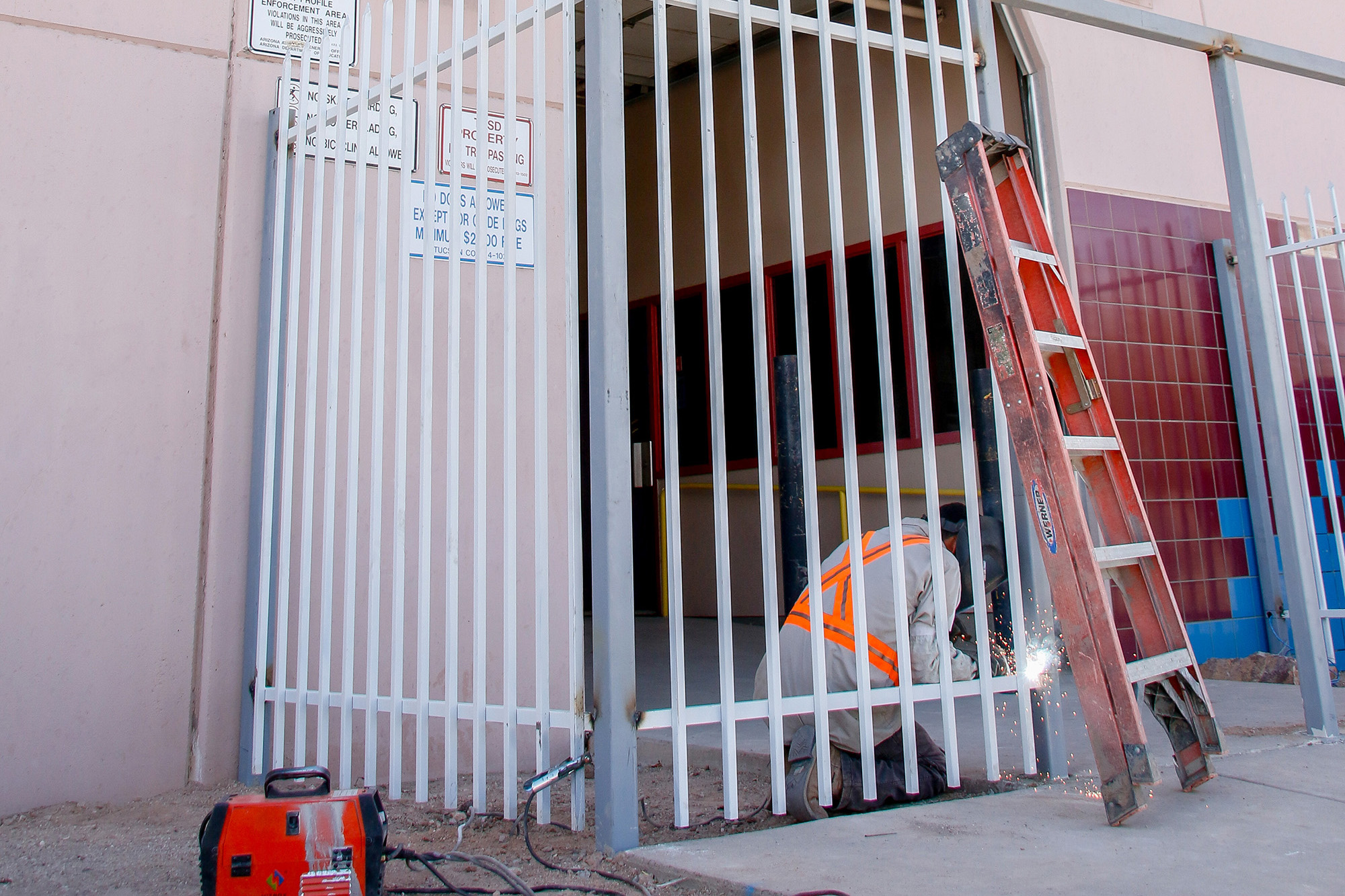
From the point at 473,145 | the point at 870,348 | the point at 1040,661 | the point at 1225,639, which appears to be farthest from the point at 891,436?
the point at 870,348

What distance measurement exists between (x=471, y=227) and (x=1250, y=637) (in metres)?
5.13

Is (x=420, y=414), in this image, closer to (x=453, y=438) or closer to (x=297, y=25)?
(x=453, y=438)

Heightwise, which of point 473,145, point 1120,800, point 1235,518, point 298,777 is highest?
point 473,145

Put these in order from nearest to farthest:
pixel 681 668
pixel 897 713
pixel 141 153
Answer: pixel 681 668, pixel 897 713, pixel 141 153

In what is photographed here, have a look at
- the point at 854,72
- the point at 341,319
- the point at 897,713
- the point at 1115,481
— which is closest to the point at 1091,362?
the point at 1115,481

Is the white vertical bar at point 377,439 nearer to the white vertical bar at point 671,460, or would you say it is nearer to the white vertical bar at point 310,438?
the white vertical bar at point 310,438

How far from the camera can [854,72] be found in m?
7.77

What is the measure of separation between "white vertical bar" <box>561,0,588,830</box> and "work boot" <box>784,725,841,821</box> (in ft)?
2.11

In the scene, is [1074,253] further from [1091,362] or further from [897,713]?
[897,713]

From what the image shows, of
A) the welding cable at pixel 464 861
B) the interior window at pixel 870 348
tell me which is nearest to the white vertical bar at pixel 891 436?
the welding cable at pixel 464 861

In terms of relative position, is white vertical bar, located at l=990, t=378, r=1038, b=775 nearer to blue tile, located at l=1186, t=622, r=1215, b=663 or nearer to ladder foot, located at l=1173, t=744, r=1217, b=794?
ladder foot, located at l=1173, t=744, r=1217, b=794

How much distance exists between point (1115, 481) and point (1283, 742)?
4.36 ft

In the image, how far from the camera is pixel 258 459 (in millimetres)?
3525

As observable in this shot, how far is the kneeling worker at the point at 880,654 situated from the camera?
9.71ft
